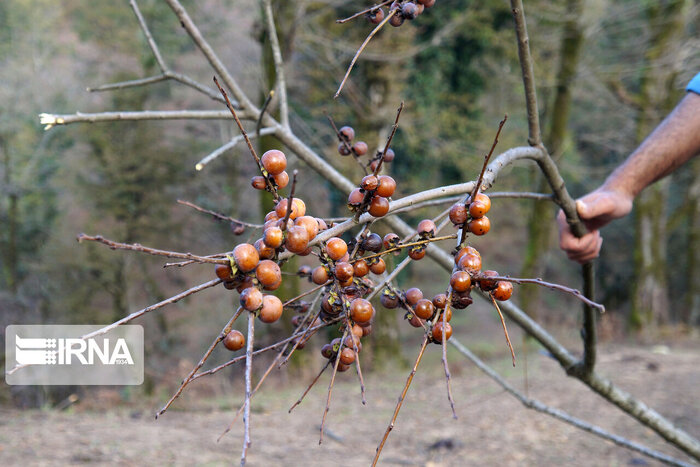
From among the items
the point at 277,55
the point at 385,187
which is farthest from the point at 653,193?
the point at 385,187

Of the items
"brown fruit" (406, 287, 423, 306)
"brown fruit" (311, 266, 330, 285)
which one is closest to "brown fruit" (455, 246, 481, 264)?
"brown fruit" (406, 287, 423, 306)

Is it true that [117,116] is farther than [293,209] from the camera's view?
Yes

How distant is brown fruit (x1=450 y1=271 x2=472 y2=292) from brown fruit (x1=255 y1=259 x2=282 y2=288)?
10.7 inches

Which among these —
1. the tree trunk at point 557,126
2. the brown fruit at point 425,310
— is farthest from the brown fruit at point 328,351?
the tree trunk at point 557,126

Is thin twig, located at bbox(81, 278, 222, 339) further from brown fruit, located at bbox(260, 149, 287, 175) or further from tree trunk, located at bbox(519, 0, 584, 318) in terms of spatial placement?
tree trunk, located at bbox(519, 0, 584, 318)

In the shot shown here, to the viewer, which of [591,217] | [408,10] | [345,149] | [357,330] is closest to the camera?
[357,330]

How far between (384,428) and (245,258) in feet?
18.1

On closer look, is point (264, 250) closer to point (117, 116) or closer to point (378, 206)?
point (378, 206)

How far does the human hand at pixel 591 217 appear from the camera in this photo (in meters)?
1.81

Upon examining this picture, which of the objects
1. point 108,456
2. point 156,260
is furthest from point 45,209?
point 108,456

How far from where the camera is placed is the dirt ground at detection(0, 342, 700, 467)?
13.5ft

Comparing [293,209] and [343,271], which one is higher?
[293,209]

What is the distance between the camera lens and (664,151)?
196 cm

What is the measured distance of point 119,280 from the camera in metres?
11.8
